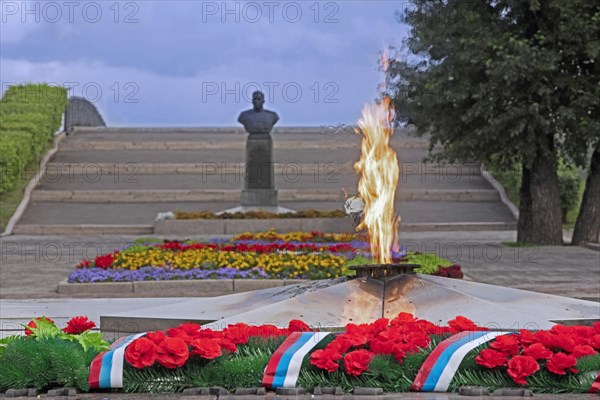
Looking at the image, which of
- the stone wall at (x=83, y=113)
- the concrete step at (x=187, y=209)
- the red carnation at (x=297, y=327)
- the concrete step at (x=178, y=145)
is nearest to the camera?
the red carnation at (x=297, y=327)

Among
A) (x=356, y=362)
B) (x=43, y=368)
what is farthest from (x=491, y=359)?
(x=43, y=368)

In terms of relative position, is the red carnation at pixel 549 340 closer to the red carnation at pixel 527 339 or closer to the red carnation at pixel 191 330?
the red carnation at pixel 527 339

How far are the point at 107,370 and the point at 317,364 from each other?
4.04 ft

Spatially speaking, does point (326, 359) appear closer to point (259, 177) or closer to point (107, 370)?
point (107, 370)

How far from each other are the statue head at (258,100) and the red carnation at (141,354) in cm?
2227

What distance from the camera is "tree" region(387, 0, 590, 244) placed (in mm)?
20953

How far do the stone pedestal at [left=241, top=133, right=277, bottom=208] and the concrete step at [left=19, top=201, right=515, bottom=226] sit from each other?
2.77 meters

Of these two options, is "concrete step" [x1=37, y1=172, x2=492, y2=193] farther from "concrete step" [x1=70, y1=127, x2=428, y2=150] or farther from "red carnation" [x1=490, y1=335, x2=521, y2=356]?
"red carnation" [x1=490, y1=335, x2=521, y2=356]

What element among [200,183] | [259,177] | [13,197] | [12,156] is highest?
[12,156]

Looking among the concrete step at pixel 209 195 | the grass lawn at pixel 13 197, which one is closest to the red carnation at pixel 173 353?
the grass lawn at pixel 13 197

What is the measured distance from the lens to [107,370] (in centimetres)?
640

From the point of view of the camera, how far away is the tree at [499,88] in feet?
68.7

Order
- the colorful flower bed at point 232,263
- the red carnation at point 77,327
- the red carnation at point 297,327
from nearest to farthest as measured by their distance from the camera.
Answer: the red carnation at point 297,327 → the red carnation at point 77,327 → the colorful flower bed at point 232,263

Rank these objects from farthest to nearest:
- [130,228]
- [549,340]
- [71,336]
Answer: [130,228] → [71,336] → [549,340]
